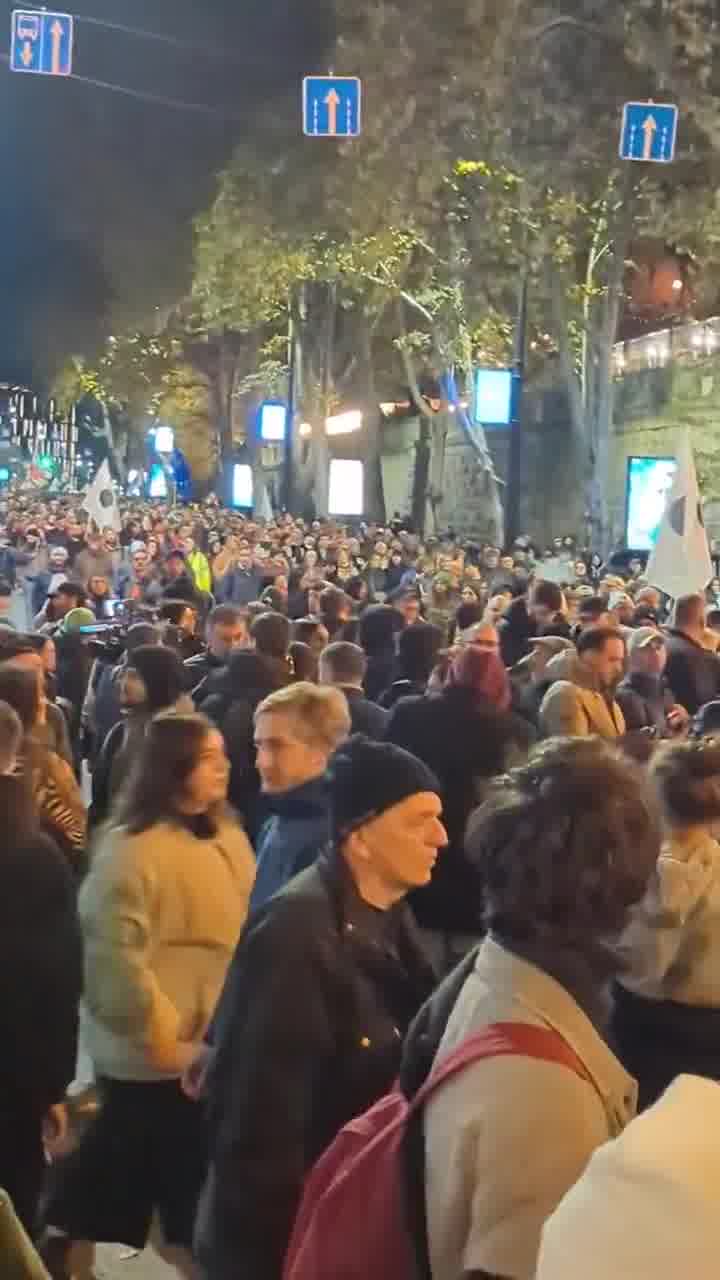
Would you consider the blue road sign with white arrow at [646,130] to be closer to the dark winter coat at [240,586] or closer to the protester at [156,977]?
the dark winter coat at [240,586]

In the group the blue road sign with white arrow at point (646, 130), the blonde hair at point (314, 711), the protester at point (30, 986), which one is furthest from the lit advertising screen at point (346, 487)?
the protester at point (30, 986)

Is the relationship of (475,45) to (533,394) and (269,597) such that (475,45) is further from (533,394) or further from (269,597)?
(533,394)

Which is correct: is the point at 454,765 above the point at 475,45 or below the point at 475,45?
below

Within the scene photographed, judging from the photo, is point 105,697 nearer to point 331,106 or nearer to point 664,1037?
point 664,1037

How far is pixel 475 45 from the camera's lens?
931 inches

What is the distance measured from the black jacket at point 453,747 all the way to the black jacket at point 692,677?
2613 millimetres

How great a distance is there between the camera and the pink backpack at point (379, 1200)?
7.60 feet

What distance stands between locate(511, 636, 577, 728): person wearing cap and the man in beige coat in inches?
4.2

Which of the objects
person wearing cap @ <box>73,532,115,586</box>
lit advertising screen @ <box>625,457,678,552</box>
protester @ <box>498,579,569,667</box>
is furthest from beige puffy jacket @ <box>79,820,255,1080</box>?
lit advertising screen @ <box>625,457,678,552</box>

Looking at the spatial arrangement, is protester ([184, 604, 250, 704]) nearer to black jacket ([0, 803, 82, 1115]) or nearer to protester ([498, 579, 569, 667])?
protester ([498, 579, 569, 667])

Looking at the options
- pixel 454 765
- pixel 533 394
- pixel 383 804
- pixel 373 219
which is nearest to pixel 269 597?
pixel 454 765

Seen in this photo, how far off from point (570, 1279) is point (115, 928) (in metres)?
3.30

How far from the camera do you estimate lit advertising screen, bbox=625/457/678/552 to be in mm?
22500

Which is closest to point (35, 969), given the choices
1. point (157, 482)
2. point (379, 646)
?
point (379, 646)
